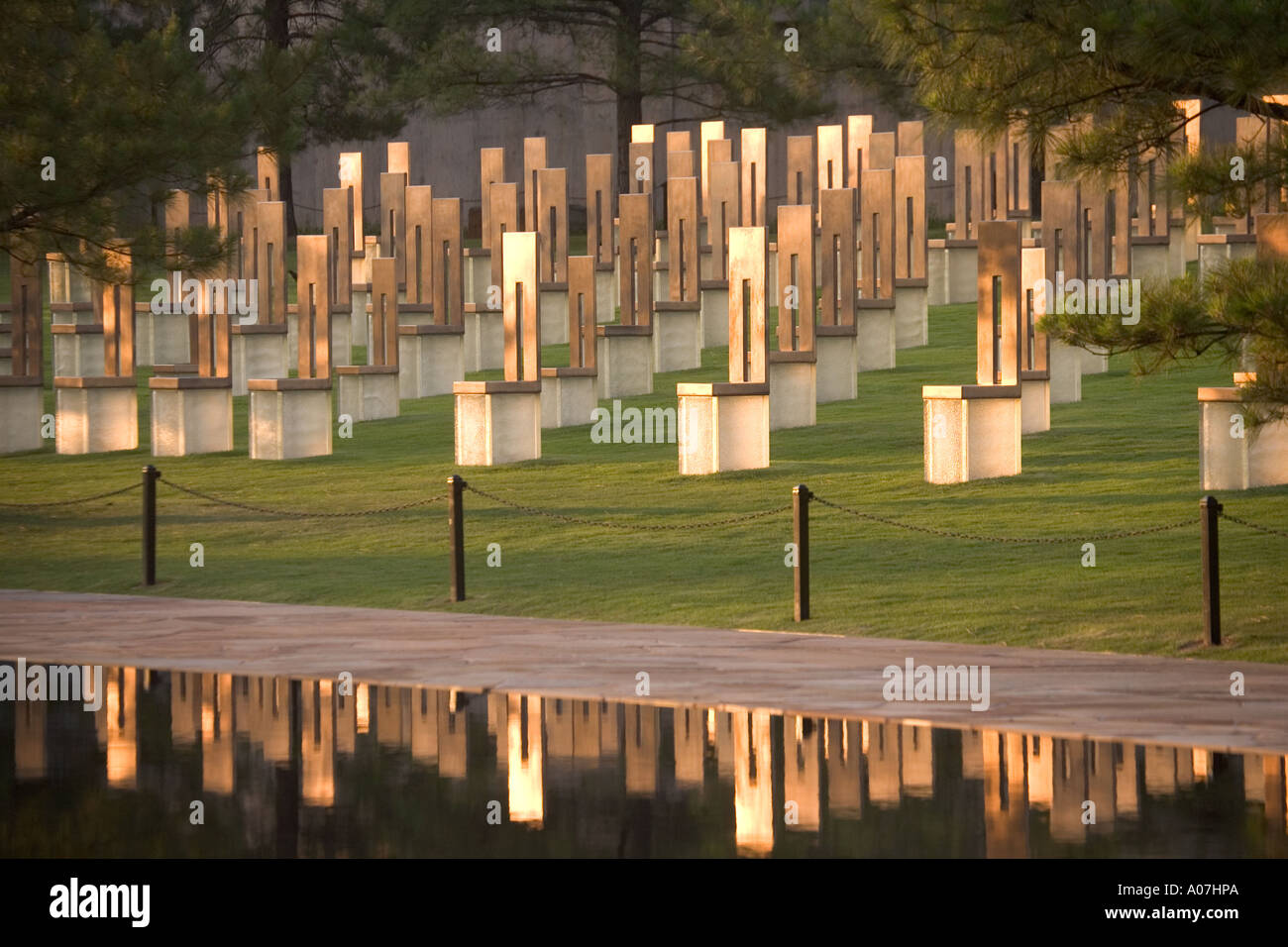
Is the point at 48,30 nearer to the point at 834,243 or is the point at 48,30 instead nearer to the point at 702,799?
the point at 834,243

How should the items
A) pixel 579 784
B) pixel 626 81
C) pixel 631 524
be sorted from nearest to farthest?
pixel 579 784 < pixel 631 524 < pixel 626 81

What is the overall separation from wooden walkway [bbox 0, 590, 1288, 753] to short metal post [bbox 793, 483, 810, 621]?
496 millimetres

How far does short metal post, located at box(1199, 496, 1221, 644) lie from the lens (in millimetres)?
11648

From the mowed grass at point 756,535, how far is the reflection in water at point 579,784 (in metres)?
2.86

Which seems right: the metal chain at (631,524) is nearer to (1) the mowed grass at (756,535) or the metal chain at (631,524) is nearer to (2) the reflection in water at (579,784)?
(1) the mowed grass at (756,535)

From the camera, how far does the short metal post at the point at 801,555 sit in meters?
13.0

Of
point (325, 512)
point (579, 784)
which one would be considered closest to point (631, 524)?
point (325, 512)

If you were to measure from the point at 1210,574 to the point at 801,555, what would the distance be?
8.50 feet

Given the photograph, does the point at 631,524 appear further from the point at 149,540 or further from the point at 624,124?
the point at 624,124

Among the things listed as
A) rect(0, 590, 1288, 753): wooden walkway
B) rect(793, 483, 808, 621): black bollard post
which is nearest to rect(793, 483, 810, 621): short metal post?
rect(793, 483, 808, 621): black bollard post

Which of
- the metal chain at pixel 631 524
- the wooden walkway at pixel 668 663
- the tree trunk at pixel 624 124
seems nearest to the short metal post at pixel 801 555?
the wooden walkway at pixel 668 663

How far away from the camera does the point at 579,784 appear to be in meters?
8.62

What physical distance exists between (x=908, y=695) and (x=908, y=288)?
13.6 metres
